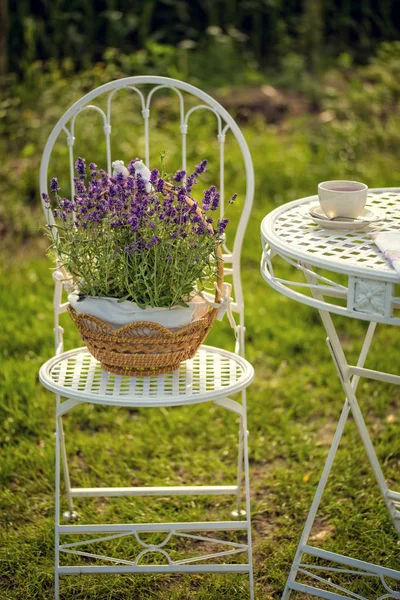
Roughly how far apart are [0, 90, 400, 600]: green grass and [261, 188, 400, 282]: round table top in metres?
1.04

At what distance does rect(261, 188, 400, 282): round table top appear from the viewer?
1943mm

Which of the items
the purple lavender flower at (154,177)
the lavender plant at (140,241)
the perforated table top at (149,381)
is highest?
the purple lavender flower at (154,177)

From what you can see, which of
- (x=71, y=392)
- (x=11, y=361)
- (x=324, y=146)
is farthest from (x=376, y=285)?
(x=324, y=146)

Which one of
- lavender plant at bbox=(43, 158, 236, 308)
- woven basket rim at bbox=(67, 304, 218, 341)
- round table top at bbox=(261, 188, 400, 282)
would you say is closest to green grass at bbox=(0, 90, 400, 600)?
woven basket rim at bbox=(67, 304, 218, 341)

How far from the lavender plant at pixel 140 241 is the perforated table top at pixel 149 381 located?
0.23 metres

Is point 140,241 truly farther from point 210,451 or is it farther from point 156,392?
point 210,451

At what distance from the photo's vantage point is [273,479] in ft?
9.91

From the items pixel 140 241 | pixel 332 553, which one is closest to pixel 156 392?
pixel 140 241

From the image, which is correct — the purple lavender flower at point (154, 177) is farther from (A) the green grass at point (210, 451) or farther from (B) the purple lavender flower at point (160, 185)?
(A) the green grass at point (210, 451)

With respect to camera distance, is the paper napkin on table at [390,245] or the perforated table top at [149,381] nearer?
the paper napkin on table at [390,245]

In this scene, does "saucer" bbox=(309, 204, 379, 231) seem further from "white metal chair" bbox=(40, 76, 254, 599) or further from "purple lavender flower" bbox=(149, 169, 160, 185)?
"purple lavender flower" bbox=(149, 169, 160, 185)

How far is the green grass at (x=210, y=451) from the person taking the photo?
8.41 ft

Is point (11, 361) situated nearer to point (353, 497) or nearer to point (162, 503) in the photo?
point (162, 503)

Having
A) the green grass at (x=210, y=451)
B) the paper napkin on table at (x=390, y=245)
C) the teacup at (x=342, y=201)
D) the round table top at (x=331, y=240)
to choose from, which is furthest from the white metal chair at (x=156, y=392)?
the paper napkin on table at (x=390, y=245)
